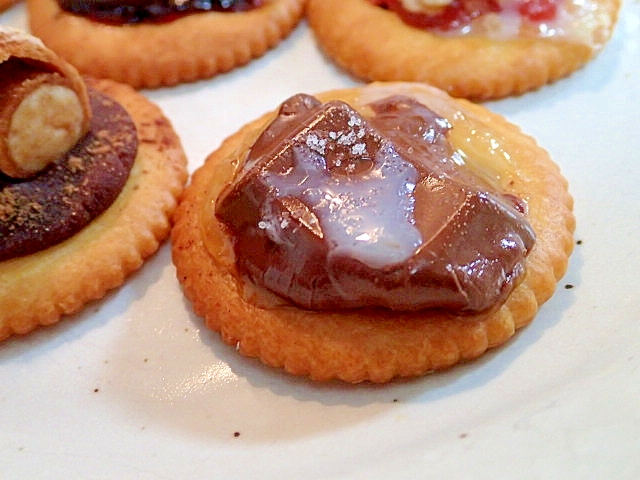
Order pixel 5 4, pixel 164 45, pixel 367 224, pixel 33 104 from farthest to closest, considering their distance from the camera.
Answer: pixel 5 4 → pixel 164 45 → pixel 33 104 → pixel 367 224

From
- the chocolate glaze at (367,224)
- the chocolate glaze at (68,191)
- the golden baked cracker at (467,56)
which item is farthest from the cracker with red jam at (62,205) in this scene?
the golden baked cracker at (467,56)

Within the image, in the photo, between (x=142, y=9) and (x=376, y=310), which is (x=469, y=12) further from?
(x=376, y=310)

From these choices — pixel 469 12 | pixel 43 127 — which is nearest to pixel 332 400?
pixel 43 127

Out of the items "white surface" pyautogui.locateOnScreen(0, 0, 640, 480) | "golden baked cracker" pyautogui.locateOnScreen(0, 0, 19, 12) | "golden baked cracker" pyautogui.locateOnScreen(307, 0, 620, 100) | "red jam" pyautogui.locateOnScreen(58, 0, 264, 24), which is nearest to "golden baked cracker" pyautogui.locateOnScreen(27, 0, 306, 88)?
"red jam" pyautogui.locateOnScreen(58, 0, 264, 24)

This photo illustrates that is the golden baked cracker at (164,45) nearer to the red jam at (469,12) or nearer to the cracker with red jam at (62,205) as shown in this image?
the cracker with red jam at (62,205)

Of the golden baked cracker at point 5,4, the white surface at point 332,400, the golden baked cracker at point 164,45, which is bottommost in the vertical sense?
the white surface at point 332,400

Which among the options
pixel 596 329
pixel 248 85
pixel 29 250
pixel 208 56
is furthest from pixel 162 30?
pixel 596 329
